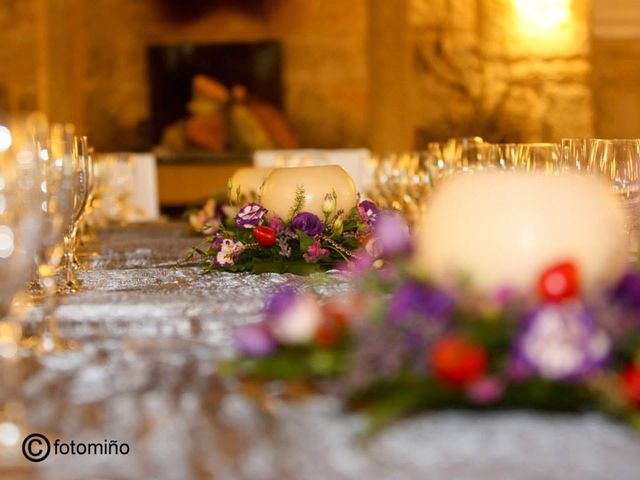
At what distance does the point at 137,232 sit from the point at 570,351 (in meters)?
1.74

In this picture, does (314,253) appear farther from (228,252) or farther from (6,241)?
(6,241)

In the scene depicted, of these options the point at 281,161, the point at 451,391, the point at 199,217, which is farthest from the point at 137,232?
the point at 451,391

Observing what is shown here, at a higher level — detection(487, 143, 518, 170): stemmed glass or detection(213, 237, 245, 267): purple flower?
detection(487, 143, 518, 170): stemmed glass

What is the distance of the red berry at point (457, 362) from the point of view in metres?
0.51

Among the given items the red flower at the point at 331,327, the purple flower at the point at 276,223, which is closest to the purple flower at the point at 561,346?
the red flower at the point at 331,327

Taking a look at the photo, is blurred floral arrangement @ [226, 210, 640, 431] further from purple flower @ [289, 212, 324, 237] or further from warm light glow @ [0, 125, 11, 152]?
purple flower @ [289, 212, 324, 237]

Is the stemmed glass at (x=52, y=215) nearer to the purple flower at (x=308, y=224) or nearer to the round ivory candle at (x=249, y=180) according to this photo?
the purple flower at (x=308, y=224)

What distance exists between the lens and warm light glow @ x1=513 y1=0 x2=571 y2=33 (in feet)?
19.0

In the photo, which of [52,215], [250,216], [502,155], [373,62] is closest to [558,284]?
[52,215]

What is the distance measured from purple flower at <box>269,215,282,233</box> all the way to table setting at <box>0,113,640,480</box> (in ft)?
1.25

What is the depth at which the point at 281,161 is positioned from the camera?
3014 millimetres

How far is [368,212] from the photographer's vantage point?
52.4 inches

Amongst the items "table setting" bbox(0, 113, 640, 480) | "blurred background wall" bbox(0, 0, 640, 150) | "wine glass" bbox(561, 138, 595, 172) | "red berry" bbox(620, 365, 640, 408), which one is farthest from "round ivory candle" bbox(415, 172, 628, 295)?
"blurred background wall" bbox(0, 0, 640, 150)

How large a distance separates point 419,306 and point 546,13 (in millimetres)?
5505
